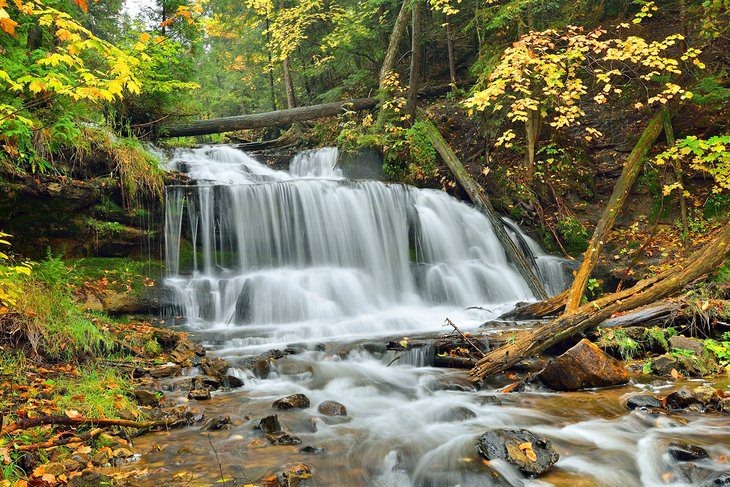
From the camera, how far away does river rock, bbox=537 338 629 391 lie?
493cm

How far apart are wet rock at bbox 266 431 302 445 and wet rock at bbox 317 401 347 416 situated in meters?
0.76

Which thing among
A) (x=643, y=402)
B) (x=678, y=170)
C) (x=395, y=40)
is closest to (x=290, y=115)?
(x=395, y=40)

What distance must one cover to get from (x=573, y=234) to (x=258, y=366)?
8518 millimetres

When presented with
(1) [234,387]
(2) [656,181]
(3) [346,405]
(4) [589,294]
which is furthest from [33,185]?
(2) [656,181]

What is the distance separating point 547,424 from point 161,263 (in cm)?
748

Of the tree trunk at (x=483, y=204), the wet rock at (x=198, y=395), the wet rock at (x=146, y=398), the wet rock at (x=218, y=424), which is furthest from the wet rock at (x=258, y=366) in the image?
the tree trunk at (x=483, y=204)

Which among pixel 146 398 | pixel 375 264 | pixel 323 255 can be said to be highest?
pixel 323 255

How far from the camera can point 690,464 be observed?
3361 mm

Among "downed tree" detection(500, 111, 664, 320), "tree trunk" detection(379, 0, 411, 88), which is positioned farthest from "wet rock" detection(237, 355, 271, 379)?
"tree trunk" detection(379, 0, 411, 88)

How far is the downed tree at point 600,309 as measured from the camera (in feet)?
17.6

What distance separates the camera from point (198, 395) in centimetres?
476

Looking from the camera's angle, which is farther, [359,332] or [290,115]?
[290,115]

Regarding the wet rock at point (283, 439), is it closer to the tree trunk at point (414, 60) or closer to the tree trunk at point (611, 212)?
the tree trunk at point (611, 212)

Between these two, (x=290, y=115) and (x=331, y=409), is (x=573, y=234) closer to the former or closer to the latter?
(x=331, y=409)
